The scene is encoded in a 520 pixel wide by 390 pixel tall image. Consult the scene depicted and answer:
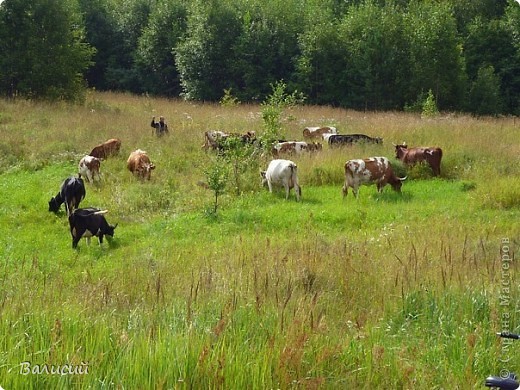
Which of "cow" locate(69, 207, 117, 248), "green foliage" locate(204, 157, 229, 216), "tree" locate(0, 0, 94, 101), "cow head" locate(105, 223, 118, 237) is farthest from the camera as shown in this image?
"tree" locate(0, 0, 94, 101)

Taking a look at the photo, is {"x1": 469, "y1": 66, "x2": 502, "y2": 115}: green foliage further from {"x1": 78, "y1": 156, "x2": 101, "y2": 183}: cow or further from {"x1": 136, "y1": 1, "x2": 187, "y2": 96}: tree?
{"x1": 78, "y1": 156, "x2": 101, "y2": 183}: cow

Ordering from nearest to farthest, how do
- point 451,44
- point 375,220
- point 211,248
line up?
point 211,248, point 375,220, point 451,44

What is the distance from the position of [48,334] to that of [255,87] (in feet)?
125

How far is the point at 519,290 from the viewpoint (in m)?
4.80

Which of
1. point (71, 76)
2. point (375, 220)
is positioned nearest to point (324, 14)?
point (71, 76)

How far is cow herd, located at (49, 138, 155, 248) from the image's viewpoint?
10.6 m

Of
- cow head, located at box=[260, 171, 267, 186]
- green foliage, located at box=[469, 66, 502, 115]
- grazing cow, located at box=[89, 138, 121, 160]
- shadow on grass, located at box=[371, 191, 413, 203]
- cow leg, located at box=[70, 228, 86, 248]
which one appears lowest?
cow leg, located at box=[70, 228, 86, 248]

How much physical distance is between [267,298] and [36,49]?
26.9 meters

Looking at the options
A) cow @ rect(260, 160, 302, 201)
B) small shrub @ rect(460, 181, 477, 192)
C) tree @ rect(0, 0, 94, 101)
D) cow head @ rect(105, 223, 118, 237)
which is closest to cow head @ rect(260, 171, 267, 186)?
cow @ rect(260, 160, 302, 201)

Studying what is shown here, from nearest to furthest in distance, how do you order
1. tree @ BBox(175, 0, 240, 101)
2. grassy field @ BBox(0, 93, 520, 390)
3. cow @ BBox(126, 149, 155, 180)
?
grassy field @ BBox(0, 93, 520, 390) → cow @ BBox(126, 149, 155, 180) → tree @ BBox(175, 0, 240, 101)

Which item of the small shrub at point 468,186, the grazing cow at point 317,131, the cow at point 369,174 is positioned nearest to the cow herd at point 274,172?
the cow at point 369,174

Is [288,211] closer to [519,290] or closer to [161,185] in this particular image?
[161,185]

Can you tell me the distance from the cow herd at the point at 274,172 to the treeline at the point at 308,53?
18525mm

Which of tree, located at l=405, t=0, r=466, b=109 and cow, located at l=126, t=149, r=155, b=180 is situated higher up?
tree, located at l=405, t=0, r=466, b=109
